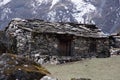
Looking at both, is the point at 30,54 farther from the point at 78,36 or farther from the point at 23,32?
the point at 78,36

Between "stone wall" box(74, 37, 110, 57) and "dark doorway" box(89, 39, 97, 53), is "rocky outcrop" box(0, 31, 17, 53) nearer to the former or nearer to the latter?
"stone wall" box(74, 37, 110, 57)

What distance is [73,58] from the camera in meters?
36.3

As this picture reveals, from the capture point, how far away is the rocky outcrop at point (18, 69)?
11445 mm

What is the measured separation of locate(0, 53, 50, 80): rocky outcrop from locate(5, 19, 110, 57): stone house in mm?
23897

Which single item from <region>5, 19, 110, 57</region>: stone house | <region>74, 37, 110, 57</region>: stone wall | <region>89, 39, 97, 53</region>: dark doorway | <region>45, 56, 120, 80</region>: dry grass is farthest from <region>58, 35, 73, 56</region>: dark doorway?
<region>45, 56, 120, 80</region>: dry grass

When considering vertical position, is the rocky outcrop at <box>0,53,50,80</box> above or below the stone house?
above

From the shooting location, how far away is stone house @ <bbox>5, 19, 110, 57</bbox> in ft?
119

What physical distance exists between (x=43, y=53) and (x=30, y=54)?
1.11m

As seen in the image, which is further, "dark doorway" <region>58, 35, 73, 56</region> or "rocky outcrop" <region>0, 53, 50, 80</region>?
"dark doorway" <region>58, 35, 73, 56</region>

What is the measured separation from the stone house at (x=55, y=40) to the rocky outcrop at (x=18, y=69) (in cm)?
2390

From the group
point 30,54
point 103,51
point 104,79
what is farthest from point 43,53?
point 104,79

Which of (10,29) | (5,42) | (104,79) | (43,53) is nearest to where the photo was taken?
(5,42)

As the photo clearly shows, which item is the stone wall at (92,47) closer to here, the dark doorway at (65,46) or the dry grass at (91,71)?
the dark doorway at (65,46)

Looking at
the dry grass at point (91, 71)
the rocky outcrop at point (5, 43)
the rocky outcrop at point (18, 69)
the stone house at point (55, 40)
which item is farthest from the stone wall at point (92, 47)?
the rocky outcrop at point (18, 69)
